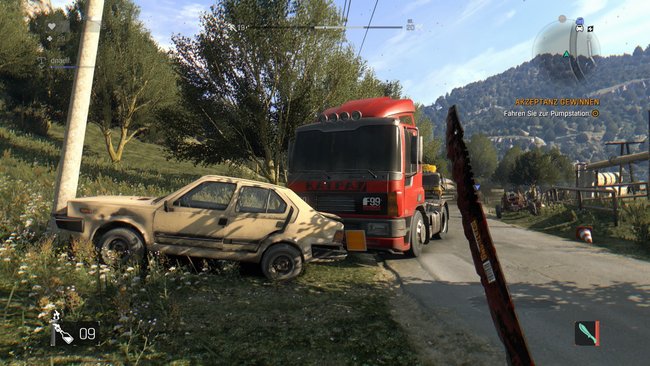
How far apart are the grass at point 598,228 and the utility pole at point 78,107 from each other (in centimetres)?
1282

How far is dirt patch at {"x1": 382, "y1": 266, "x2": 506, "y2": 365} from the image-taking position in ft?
12.8

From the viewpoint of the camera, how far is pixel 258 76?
17.0 m

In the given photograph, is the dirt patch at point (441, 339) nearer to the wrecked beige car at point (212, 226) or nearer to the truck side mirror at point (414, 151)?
the wrecked beige car at point (212, 226)

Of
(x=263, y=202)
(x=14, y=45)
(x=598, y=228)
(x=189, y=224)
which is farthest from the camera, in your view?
(x=14, y=45)

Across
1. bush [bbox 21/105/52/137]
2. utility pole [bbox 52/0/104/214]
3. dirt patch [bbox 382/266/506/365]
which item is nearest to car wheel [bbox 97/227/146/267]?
utility pole [bbox 52/0/104/214]

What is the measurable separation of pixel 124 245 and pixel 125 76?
21807 millimetres

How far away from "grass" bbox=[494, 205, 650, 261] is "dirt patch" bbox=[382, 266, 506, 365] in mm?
7361

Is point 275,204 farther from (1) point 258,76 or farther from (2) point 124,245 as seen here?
(1) point 258,76

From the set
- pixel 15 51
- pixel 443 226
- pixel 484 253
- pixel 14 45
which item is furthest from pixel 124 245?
pixel 15 51

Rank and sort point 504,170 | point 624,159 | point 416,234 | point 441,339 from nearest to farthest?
point 441,339 < point 416,234 < point 624,159 < point 504,170

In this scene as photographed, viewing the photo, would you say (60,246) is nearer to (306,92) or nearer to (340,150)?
(340,150)

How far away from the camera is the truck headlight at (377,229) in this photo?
772 centimetres

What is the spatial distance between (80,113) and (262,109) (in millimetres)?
10565

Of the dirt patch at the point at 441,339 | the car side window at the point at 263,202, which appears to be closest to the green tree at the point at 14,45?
the car side window at the point at 263,202
